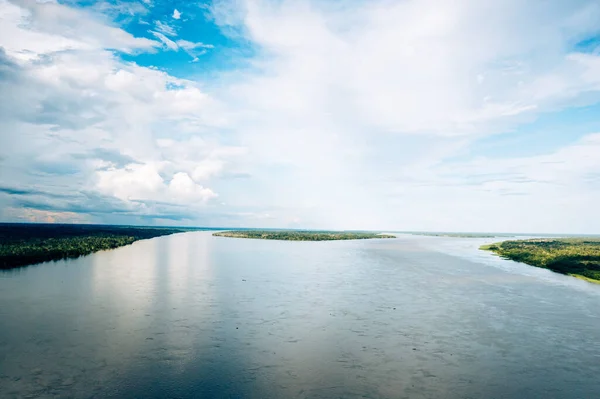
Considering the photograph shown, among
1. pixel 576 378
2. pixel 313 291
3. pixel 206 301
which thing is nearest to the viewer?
pixel 576 378

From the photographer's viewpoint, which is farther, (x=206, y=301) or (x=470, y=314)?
(x=206, y=301)

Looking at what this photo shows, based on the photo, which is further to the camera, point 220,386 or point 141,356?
point 141,356

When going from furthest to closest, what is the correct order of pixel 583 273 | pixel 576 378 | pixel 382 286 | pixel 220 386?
1. pixel 583 273
2. pixel 382 286
3. pixel 576 378
4. pixel 220 386

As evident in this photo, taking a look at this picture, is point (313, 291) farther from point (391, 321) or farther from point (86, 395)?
point (86, 395)

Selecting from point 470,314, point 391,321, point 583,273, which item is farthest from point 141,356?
point 583,273

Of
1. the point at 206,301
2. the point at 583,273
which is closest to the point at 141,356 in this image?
the point at 206,301

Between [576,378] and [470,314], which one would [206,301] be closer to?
[470,314]
